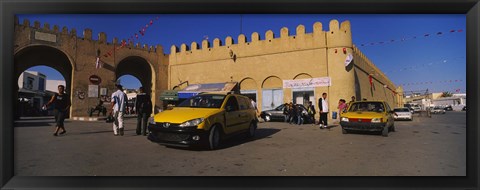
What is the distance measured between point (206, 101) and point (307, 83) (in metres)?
15.0

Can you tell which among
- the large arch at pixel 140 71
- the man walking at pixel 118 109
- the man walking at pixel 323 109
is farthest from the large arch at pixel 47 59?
the man walking at pixel 323 109

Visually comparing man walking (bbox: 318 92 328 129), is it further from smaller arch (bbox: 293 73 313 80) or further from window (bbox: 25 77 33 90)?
window (bbox: 25 77 33 90)

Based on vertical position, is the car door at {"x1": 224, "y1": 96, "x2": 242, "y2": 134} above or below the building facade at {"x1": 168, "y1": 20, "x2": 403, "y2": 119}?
below

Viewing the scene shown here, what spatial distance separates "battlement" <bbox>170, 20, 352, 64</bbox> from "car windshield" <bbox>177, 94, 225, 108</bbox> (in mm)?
13027

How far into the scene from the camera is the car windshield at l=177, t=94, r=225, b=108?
699 cm

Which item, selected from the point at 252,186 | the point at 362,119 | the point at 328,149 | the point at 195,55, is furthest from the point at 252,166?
the point at 195,55

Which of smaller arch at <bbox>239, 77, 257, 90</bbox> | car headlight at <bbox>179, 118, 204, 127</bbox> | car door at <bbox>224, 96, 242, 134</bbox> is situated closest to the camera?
car headlight at <bbox>179, 118, 204, 127</bbox>

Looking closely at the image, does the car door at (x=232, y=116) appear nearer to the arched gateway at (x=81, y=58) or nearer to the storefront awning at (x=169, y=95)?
the arched gateway at (x=81, y=58)

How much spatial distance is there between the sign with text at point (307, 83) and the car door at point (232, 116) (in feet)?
46.2

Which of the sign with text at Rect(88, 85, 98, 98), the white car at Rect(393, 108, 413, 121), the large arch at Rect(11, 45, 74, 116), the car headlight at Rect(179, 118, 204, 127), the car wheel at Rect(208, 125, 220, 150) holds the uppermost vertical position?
the large arch at Rect(11, 45, 74, 116)

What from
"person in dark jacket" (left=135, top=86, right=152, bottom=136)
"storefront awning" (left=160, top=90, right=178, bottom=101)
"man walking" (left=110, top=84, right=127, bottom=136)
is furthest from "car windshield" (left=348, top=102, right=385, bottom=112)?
"storefront awning" (left=160, top=90, right=178, bottom=101)

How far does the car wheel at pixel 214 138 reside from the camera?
20.0ft

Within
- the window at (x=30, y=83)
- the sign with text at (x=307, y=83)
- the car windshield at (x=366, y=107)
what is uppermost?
the window at (x=30, y=83)
